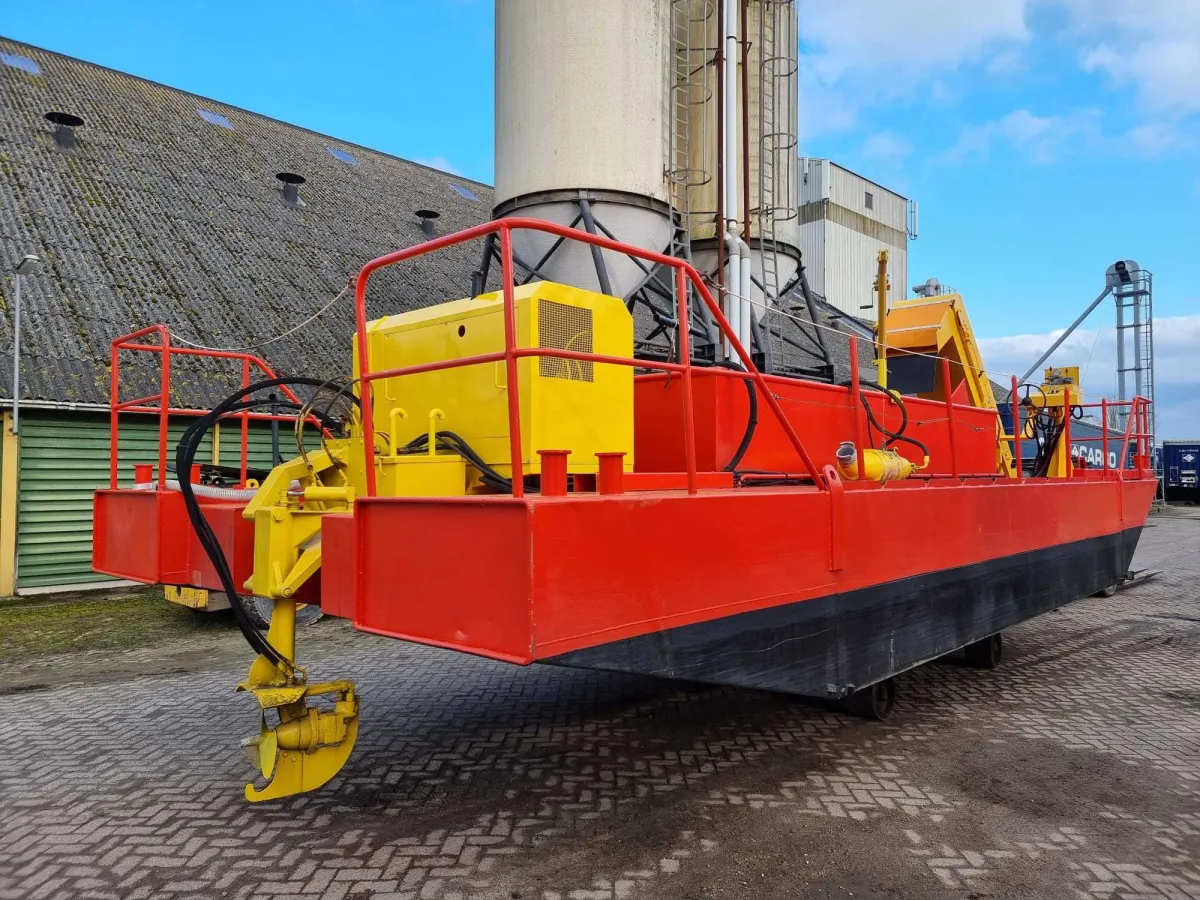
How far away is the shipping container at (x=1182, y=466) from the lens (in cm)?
3117

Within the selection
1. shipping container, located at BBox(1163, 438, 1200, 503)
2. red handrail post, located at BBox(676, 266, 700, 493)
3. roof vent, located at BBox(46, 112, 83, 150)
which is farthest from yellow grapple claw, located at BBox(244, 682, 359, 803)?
shipping container, located at BBox(1163, 438, 1200, 503)

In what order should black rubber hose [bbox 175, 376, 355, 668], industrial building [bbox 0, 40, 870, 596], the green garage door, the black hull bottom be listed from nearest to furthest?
the black hull bottom < black rubber hose [bbox 175, 376, 355, 668] < the green garage door < industrial building [bbox 0, 40, 870, 596]

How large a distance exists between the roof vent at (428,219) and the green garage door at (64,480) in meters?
8.24

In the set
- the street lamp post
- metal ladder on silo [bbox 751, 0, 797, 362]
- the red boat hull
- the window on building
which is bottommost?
the red boat hull

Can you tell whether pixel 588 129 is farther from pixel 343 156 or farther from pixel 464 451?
pixel 343 156

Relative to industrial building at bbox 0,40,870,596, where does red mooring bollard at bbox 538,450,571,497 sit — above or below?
below

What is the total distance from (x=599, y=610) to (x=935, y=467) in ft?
13.5

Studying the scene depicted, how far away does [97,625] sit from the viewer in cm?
827

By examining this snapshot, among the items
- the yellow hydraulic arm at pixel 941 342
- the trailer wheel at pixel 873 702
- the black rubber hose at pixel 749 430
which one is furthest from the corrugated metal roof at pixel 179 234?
the black rubber hose at pixel 749 430

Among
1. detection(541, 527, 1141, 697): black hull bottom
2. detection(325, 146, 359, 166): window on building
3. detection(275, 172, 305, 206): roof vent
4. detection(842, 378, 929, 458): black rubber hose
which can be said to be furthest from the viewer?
detection(325, 146, 359, 166): window on building

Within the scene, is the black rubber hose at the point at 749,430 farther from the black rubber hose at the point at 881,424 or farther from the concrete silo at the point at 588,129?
the concrete silo at the point at 588,129

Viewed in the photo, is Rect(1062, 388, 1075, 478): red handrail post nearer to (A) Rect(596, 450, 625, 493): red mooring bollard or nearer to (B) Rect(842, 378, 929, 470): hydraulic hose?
(B) Rect(842, 378, 929, 470): hydraulic hose

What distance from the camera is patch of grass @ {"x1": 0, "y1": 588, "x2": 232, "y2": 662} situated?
7453 mm

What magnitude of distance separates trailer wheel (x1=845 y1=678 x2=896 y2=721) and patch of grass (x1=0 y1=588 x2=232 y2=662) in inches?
240
